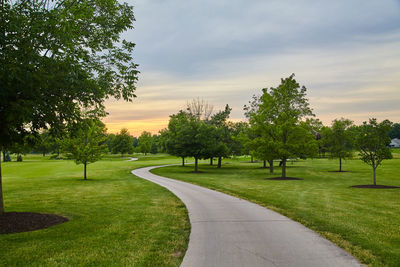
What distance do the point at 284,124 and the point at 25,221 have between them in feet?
70.3

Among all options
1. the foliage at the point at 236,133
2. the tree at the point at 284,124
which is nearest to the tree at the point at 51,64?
the tree at the point at 284,124

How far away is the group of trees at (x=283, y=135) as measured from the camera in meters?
18.7

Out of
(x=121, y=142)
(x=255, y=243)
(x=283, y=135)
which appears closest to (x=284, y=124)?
(x=283, y=135)

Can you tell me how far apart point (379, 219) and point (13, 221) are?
38.3 ft

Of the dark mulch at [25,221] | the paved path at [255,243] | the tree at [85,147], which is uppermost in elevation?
the tree at [85,147]

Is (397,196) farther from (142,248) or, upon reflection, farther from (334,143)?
(334,143)

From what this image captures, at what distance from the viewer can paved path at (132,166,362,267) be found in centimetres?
535

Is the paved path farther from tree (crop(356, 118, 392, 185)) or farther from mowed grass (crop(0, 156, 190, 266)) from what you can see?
tree (crop(356, 118, 392, 185))

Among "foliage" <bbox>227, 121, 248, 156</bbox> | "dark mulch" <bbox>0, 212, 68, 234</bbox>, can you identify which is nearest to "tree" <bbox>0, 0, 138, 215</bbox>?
"dark mulch" <bbox>0, 212, 68, 234</bbox>

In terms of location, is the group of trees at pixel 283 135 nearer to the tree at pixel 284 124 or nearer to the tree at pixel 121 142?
the tree at pixel 284 124

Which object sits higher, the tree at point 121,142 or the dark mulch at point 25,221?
the tree at point 121,142

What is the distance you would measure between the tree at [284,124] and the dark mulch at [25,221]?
20189mm

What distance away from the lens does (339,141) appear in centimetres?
3716

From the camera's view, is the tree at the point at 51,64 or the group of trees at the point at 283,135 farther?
the group of trees at the point at 283,135
